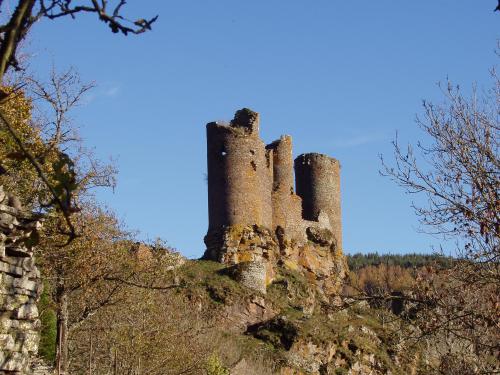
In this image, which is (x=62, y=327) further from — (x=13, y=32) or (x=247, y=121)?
(x=247, y=121)

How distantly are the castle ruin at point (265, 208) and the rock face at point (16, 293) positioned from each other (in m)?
36.4

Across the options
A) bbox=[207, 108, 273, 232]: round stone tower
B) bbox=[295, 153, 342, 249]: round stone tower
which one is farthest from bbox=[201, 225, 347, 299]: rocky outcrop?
bbox=[295, 153, 342, 249]: round stone tower

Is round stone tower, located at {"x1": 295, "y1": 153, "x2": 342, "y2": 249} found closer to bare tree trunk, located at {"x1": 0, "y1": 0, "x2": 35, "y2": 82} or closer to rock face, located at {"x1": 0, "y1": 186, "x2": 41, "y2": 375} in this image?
rock face, located at {"x1": 0, "y1": 186, "x2": 41, "y2": 375}

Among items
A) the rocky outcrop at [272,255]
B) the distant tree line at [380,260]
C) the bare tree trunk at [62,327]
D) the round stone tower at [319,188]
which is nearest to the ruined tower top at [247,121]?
the rocky outcrop at [272,255]

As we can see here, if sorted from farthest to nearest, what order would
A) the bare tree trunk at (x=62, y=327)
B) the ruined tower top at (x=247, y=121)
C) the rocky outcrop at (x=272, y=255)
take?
the ruined tower top at (x=247, y=121) → the rocky outcrop at (x=272, y=255) → the bare tree trunk at (x=62, y=327)

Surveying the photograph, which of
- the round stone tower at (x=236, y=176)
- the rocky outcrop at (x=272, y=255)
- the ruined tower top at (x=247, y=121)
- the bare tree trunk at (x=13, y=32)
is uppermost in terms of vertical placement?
the ruined tower top at (x=247, y=121)

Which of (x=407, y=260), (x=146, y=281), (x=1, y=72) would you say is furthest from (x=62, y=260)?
(x=407, y=260)

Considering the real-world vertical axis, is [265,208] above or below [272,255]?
A: above

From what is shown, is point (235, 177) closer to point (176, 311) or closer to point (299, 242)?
point (299, 242)

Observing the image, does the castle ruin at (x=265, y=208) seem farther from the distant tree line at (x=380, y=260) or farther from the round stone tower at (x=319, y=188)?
the distant tree line at (x=380, y=260)

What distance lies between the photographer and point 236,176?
4862 centimetres

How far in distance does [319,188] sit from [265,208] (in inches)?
328

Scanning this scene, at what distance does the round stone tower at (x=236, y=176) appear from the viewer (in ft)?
159

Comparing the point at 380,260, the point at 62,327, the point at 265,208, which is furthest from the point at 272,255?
the point at 380,260
